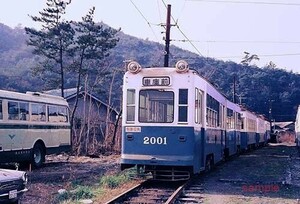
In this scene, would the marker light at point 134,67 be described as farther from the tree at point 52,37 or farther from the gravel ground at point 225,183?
the tree at point 52,37

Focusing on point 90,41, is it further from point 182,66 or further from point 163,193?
point 163,193

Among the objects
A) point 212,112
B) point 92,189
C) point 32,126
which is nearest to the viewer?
point 92,189

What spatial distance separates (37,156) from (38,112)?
172cm

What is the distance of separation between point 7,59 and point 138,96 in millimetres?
75576

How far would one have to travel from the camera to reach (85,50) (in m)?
35.2

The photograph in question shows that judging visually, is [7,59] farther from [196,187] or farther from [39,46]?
[196,187]

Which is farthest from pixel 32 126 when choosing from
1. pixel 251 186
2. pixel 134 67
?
pixel 251 186

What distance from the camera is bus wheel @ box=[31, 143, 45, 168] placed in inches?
702

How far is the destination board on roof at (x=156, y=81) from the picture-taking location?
501 inches

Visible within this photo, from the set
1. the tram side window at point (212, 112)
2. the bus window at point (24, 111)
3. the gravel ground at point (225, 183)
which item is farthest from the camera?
the bus window at point (24, 111)

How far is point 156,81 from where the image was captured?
1280 cm

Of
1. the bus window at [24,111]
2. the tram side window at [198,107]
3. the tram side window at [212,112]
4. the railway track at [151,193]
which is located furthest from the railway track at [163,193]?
the bus window at [24,111]

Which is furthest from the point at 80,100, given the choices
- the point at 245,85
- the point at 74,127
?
the point at 245,85

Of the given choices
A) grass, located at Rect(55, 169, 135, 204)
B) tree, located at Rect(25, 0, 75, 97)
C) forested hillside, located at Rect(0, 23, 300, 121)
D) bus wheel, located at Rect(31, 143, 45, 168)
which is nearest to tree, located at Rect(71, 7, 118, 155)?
tree, located at Rect(25, 0, 75, 97)
